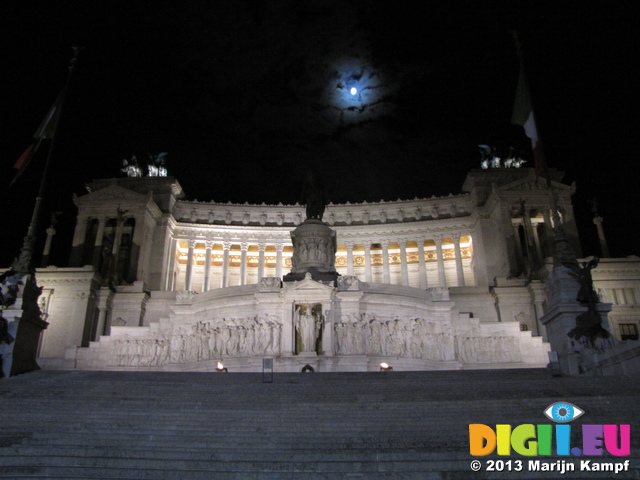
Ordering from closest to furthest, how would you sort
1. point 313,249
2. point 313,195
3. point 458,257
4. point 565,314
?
point 565,314 < point 313,249 < point 313,195 < point 458,257

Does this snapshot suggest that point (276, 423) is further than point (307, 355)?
No

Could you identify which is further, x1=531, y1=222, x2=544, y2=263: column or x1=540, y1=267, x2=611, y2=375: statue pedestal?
x1=531, y1=222, x2=544, y2=263: column

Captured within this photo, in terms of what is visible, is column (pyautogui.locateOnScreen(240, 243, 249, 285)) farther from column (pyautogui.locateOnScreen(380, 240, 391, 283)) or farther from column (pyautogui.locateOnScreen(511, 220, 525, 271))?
column (pyautogui.locateOnScreen(511, 220, 525, 271))

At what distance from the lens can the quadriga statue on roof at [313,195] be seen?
33.4m

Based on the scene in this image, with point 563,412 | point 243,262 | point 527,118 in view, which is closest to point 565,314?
point 563,412

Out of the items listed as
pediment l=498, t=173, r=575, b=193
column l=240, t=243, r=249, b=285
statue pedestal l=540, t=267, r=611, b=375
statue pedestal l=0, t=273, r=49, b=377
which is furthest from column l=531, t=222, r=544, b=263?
statue pedestal l=0, t=273, r=49, b=377

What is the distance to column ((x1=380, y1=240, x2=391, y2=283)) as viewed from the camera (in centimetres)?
6278

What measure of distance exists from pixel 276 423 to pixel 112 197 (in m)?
52.3

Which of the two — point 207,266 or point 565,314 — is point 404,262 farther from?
point 565,314

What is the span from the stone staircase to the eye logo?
255 mm

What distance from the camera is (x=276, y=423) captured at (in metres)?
11.9

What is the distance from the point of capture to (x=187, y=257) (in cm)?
6519

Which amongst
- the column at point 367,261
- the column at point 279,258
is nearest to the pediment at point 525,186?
the column at point 367,261

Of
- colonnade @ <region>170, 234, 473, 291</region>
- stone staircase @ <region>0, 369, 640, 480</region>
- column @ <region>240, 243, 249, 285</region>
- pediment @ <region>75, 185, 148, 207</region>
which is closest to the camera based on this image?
stone staircase @ <region>0, 369, 640, 480</region>
